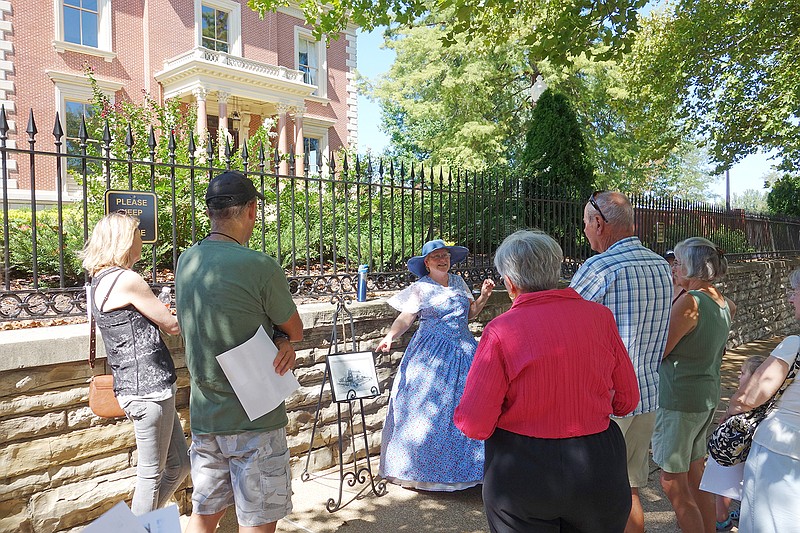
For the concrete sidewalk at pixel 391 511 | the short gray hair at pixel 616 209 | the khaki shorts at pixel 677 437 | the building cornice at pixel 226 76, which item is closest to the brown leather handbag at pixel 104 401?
the concrete sidewalk at pixel 391 511

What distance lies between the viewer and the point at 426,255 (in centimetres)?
445

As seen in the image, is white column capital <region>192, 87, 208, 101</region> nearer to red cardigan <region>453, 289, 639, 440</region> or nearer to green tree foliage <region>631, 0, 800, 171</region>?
green tree foliage <region>631, 0, 800, 171</region>

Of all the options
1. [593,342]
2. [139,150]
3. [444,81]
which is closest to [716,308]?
[593,342]

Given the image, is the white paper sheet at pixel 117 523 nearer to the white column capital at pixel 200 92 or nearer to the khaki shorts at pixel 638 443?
the khaki shorts at pixel 638 443

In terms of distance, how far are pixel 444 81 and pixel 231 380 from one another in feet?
64.8

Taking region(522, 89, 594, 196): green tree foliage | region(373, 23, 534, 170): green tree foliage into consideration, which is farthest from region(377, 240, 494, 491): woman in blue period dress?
region(373, 23, 534, 170): green tree foliage

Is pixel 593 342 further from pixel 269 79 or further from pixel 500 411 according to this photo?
pixel 269 79

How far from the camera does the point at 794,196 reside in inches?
669

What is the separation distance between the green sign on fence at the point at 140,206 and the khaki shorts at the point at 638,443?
2.82 m

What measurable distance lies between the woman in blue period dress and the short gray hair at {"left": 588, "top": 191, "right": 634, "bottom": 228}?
1458 mm

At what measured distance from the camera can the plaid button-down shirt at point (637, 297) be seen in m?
2.97

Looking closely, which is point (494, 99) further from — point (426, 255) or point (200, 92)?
point (426, 255)

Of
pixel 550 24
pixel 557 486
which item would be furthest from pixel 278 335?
pixel 550 24

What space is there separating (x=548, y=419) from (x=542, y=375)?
163mm
